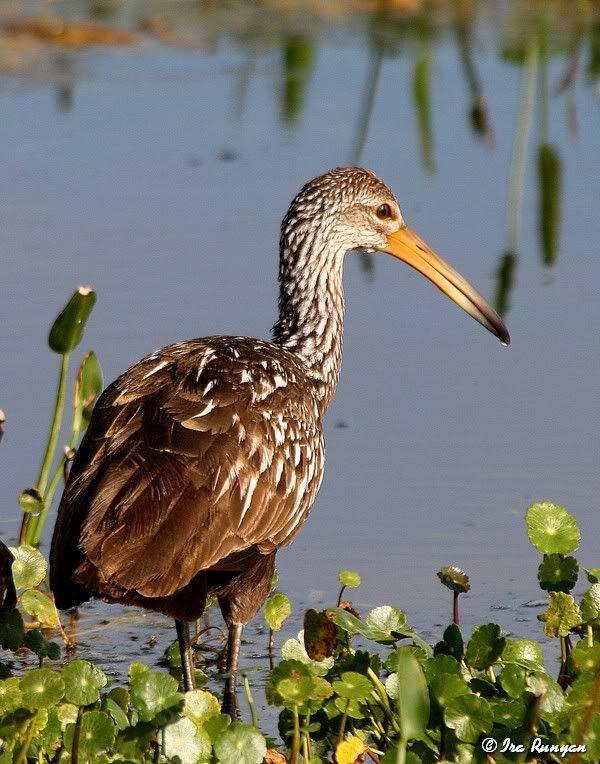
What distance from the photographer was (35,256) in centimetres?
846

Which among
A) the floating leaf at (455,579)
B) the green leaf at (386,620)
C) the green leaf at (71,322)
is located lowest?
the green leaf at (386,620)

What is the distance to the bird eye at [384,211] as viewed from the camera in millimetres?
6699

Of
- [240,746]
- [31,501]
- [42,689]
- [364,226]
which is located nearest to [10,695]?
[42,689]

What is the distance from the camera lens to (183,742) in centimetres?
415

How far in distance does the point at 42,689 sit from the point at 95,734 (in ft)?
0.59

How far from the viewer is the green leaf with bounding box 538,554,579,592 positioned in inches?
191

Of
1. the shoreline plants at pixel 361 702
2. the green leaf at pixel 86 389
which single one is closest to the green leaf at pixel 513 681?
the shoreline plants at pixel 361 702

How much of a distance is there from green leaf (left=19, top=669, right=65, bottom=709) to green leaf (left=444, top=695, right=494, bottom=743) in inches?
35.0

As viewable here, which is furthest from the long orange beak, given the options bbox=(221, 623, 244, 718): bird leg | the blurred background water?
bbox=(221, 623, 244, 718): bird leg

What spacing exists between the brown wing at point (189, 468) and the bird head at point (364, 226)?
755 mm

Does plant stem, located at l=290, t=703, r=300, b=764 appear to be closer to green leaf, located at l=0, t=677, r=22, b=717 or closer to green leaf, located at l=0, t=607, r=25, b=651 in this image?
green leaf, located at l=0, t=677, r=22, b=717

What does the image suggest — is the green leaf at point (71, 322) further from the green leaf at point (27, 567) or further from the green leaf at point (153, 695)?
the green leaf at point (153, 695)

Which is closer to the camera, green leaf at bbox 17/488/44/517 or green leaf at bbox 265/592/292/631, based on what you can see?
green leaf at bbox 265/592/292/631

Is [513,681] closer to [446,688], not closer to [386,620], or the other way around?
[446,688]
